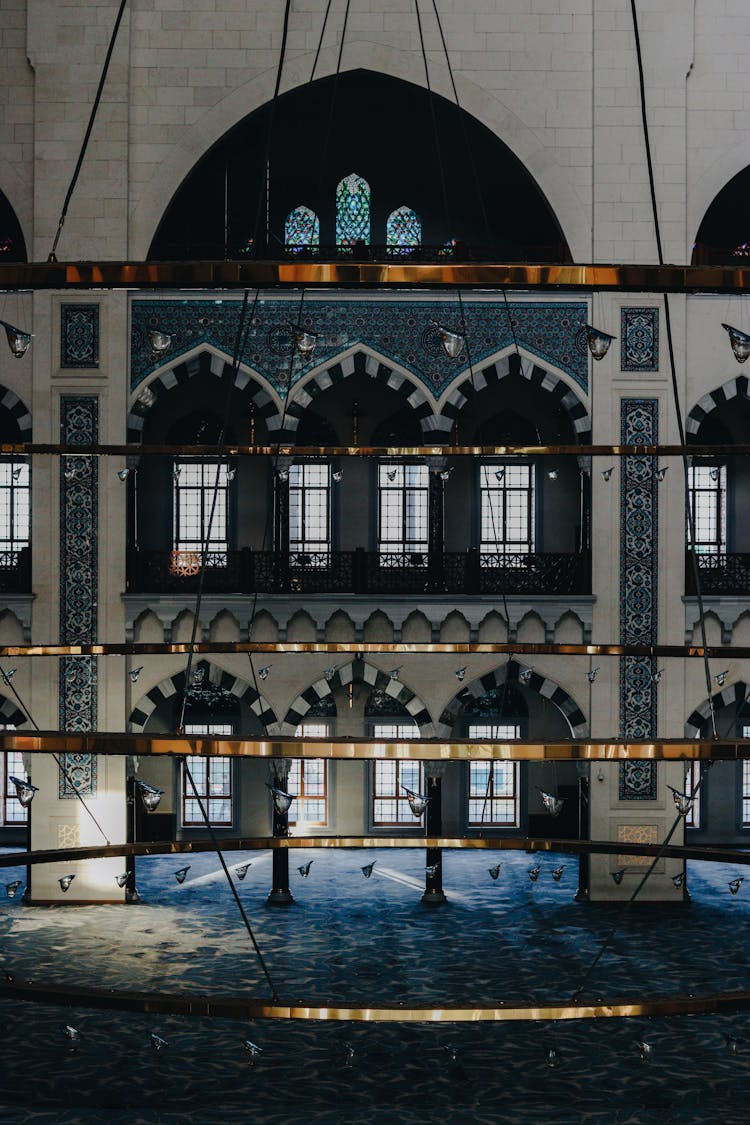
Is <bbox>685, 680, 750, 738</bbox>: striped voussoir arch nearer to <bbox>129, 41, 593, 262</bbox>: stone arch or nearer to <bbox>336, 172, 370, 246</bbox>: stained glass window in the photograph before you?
<bbox>129, 41, 593, 262</bbox>: stone arch

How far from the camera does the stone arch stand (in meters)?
14.9

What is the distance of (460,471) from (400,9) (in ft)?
17.1

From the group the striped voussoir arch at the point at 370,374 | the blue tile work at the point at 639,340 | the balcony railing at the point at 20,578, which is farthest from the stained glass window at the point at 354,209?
the balcony railing at the point at 20,578

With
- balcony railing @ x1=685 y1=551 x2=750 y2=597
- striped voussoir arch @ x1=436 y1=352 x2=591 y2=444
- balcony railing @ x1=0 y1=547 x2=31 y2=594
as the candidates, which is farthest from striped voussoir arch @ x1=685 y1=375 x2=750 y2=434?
balcony railing @ x1=0 y1=547 x2=31 y2=594

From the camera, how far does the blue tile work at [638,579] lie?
589 inches

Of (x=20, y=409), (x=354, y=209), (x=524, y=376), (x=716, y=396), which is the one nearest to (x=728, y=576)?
(x=716, y=396)

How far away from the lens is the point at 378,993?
1161cm

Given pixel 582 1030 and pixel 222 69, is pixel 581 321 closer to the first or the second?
pixel 222 69

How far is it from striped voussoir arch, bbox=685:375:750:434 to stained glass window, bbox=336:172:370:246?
4495 mm

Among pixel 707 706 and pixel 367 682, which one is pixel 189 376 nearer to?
pixel 367 682

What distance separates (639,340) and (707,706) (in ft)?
12.6

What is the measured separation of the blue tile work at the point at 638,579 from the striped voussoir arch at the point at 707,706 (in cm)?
59

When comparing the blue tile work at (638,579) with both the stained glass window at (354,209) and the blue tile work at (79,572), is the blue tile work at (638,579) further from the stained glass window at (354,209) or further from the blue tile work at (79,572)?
the blue tile work at (79,572)

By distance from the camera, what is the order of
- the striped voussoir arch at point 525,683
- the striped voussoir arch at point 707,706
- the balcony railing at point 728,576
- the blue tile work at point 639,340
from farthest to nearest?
1. the balcony railing at point 728,576
2. the striped voussoir arch at point 707,706
3. the striped voussoir arch at point 525,683
4. the blue tile work at point 639,340
